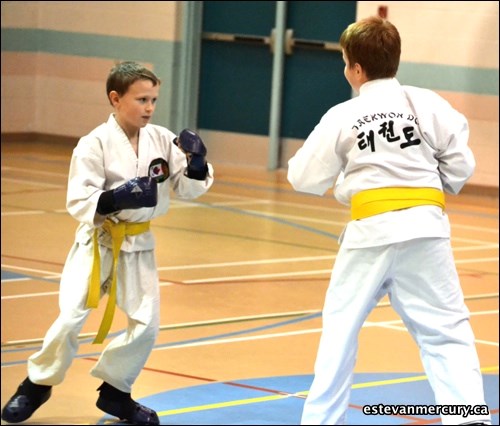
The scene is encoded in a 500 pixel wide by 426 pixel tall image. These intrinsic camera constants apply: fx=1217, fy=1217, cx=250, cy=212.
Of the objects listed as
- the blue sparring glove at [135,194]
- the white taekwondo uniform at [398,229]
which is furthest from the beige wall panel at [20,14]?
the white taekwondo uniform at [398,229]

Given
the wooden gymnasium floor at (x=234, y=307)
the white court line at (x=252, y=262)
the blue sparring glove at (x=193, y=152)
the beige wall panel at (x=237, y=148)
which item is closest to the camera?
the blue sparring glove at (x=193, y=152)

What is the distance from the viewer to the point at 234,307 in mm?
9852

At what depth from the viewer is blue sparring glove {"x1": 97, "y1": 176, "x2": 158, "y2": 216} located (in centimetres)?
412

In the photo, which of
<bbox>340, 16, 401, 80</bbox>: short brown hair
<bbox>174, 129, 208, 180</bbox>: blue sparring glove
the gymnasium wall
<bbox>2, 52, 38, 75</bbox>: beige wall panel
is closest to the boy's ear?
<bbox>174, 129, 208, 180</bbox>: blue sparring glove

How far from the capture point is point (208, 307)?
32.1 feet

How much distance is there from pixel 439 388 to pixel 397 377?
4099mm

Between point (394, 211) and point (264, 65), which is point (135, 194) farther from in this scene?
point (264, 65)

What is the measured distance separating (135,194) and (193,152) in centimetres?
29

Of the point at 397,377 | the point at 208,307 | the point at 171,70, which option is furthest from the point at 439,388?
the point at 171,70

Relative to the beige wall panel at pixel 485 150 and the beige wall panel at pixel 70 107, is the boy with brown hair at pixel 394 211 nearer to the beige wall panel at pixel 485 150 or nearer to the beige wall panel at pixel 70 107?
the beige wall panel at pixel 485 150

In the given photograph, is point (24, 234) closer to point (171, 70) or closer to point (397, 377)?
point (397, 377)

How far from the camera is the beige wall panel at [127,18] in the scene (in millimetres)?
18750

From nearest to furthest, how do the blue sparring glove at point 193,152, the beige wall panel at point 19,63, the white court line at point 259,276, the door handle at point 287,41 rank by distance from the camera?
the blue sparring glove at point 193,152
the white court line at point 259,276
the door handle at point 287,41
the beige wall panel at point 19,63

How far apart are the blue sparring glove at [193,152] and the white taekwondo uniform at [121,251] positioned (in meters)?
0.10
